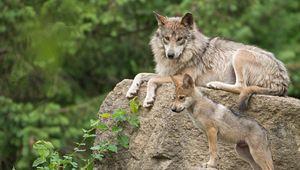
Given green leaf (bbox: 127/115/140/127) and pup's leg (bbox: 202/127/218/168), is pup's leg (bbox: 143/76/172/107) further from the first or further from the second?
pup's leg (bbox: 202/127/218/168)

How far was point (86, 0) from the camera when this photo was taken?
1461 cm

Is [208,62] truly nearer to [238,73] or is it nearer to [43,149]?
[238,73]

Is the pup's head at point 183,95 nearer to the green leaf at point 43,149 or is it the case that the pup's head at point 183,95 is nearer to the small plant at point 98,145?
the small plant at point 98,145

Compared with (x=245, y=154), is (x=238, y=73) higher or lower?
higher

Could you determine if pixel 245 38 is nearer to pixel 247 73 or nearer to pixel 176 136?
pixel 247 73

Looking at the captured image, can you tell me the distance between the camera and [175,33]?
10.3m

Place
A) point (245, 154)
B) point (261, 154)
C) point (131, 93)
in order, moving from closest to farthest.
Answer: point (261, 154), point (245, 154), point (131, 93)

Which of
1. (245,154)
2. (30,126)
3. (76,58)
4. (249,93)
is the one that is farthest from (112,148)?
(76,58)

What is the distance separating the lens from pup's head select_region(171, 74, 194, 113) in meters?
8.68

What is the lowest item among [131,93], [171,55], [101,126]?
[101,126]

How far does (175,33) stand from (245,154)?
2.26 metres

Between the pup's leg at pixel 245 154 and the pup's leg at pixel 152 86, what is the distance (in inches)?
54.6

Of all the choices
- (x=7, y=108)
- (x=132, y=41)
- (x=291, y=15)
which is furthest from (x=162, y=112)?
(x=291, y=15)

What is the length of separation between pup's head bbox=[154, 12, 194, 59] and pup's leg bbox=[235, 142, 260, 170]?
6.38 ft
